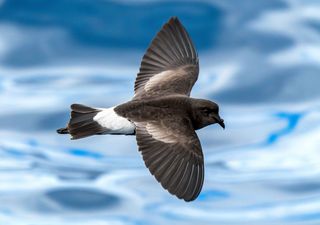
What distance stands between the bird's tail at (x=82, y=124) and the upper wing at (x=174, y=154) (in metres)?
0.34

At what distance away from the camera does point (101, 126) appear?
34.6 feet

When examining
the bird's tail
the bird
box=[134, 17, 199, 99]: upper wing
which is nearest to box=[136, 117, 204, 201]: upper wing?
the bird

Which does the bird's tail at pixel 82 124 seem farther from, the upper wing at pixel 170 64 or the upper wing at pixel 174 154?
the upper wing at pixel 170 64

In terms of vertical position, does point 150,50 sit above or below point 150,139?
above

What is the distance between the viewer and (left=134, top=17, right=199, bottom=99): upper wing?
1139 centimetres

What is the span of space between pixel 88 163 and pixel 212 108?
686 cm

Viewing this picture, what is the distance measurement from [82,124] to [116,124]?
0.29 metres

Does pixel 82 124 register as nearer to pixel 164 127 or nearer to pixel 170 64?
pixel 164 127

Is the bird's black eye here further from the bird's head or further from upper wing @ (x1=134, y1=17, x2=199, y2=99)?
upper wing @ (x1=134, y1=17, x2=199, y2=99)

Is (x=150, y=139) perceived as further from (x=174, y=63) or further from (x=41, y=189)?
(x=41, y=189)

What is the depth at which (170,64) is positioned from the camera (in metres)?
11.8

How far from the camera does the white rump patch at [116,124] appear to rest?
34.3 feet

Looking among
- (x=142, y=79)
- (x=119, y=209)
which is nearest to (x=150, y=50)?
(x=142, y=79)

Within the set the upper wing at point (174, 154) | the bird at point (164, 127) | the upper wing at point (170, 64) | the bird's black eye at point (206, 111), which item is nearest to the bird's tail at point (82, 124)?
the bird at point (164, 127)
